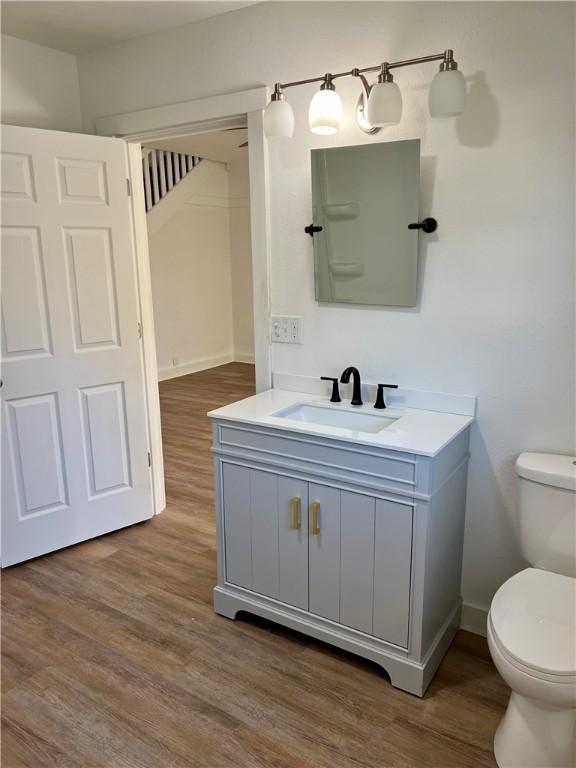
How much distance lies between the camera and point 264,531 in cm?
214

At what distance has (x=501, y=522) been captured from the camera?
210 centimetres

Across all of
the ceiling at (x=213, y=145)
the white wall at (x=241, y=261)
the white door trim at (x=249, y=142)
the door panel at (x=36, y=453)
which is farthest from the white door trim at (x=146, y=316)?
the white wall at (x=241, y=261)

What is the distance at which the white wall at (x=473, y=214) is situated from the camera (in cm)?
182

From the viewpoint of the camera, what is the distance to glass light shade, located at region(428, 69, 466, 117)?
1774 millimetres

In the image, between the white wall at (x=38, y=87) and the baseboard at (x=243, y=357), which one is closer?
the white wall at (x=38, y=87)

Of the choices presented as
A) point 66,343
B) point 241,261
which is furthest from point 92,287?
point 241,261

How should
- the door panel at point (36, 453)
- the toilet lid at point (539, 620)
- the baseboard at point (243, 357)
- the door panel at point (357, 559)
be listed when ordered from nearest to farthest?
1. the toilet lid at point (539, 620)
2. the door panel at point (357, 559)
3. the door panel at point (36, 453)
4. the baseboard at point (243, 357)

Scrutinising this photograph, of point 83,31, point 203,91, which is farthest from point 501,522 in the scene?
point 83,31

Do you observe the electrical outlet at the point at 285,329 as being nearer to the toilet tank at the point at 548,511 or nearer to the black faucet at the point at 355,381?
the black faucet at the point at 355,381

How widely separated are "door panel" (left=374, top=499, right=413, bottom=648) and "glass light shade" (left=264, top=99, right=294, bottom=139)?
1.38m

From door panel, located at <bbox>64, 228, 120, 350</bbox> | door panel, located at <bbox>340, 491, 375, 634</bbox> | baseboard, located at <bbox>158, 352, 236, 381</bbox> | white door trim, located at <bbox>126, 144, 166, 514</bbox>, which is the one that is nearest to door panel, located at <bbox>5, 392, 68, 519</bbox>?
door panel, located at <bbox>64, 228, 120, 350</bbox>

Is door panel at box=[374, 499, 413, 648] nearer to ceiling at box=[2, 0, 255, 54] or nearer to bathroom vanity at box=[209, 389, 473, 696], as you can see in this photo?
bathroom vanity at box=[209, 389, 473, 696]

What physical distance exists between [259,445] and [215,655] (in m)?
0.78

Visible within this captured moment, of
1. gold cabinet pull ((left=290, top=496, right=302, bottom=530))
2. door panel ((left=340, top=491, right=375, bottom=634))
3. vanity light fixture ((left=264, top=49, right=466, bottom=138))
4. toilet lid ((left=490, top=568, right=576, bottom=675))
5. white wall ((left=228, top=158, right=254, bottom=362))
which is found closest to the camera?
toilet lid ((left=490, top=568, right=576, bottom=675))
